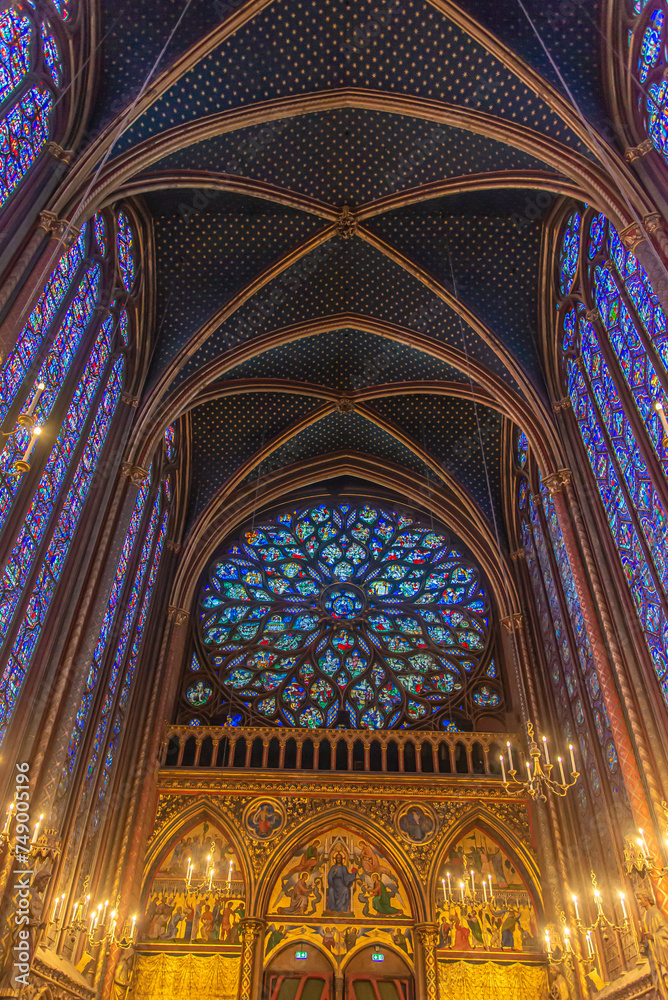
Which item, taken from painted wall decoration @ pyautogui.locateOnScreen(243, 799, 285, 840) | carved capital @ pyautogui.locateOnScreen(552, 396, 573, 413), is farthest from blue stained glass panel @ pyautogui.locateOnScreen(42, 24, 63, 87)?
painted wall decoration @ pyautogui.locateOnScreen(243, 799, 285, 840)

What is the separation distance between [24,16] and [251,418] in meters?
10.0

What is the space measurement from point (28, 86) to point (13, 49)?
1.43ft

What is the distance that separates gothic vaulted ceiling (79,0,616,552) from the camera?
37.5 feet

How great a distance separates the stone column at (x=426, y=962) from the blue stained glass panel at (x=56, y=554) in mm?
8295

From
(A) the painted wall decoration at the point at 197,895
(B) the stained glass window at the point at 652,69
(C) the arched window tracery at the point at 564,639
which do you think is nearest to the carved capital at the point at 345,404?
(C) the arched window tracery at the point at 564,639

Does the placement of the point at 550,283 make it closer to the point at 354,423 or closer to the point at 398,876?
the point at 354,423

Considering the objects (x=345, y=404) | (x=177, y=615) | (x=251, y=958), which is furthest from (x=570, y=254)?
(x=251, y=958)

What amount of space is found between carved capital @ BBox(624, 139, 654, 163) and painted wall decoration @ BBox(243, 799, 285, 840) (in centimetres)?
1264

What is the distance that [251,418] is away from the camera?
61.4ft

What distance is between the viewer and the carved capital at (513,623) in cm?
1659

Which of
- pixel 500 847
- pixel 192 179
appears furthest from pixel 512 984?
pixel 192 179

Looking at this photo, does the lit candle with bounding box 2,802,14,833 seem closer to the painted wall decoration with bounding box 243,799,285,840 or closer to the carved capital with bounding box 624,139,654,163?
the painted wall decoration with bounding box 243,799,285,840

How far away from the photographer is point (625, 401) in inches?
441

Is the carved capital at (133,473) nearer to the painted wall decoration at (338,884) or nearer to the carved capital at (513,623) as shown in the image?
the painted wall decoration at (338,884)
